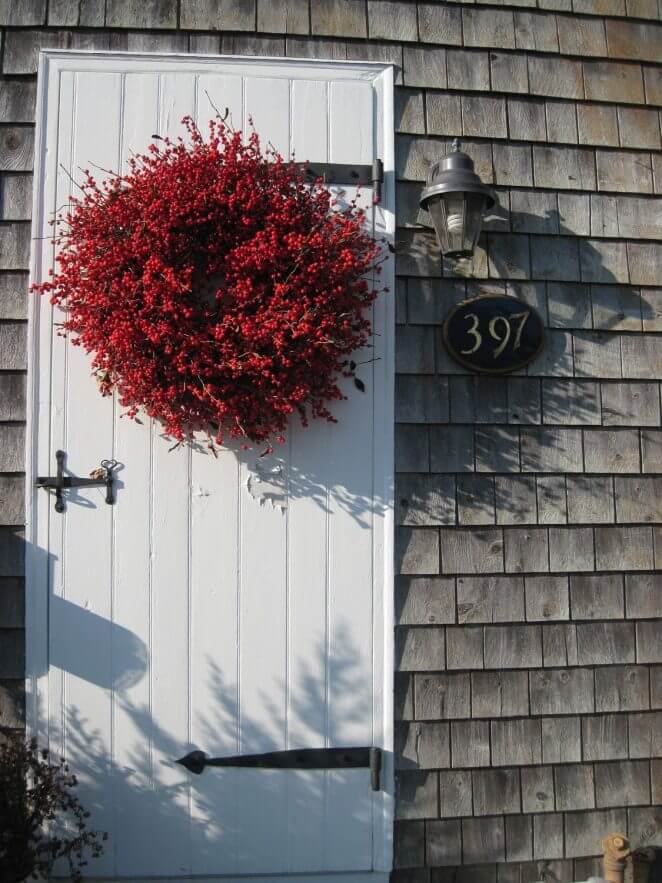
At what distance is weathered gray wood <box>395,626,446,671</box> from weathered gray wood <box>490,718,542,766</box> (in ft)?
1.00

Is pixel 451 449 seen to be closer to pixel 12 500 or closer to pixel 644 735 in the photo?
pixel 644 735

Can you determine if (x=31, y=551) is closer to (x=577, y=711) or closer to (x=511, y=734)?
Result: (x=511, y=734)

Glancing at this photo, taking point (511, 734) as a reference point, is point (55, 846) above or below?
below

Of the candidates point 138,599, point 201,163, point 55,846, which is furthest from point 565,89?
point 55,846

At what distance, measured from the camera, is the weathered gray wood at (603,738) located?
2.39m

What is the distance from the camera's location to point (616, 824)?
2391 mm

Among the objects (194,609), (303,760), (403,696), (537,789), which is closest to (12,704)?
(194,609)

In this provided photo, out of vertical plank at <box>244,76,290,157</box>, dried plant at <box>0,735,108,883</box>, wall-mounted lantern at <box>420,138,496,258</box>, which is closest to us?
dried plant at <box>0,735,108,883</box>

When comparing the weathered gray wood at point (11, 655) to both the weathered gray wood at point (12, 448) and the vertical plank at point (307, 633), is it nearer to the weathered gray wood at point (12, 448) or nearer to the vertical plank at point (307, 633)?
the weathered gray wood at point (12, 448)

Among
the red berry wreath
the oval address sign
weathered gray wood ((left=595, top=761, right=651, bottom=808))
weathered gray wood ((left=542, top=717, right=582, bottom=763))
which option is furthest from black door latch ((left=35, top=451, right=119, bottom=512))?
weathered gray wood ((left=595, top=761, right=651, bottom=808))

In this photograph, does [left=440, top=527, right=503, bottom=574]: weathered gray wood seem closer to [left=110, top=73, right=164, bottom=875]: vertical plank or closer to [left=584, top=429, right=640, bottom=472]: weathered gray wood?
[left=584, top=429, right=640, bottom=472]: weathered gray wood

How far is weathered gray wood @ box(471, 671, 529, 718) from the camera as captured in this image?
2371 millimetres

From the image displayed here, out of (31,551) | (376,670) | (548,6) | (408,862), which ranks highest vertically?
(548,6)

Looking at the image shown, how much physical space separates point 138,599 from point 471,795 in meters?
1.33
